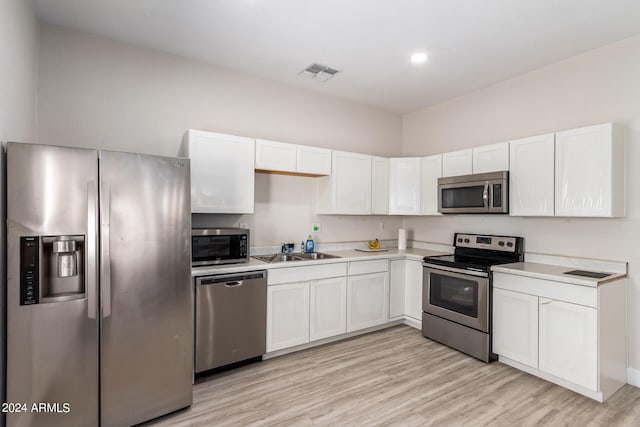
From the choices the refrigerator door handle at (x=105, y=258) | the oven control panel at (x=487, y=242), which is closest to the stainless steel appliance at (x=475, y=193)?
the oven control panel at (x=487, y=242)

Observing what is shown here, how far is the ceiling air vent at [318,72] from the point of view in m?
3.35

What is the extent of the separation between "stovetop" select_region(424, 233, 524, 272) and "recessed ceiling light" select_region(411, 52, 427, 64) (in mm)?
2048

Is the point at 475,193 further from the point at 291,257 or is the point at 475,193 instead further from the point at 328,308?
the point at 291,257

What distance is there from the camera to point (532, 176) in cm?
304

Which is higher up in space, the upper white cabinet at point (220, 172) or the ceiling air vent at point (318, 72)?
the ceiling air vent at point (318, 72)

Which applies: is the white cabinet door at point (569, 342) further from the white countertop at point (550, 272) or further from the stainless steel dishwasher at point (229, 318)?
the stainless steel dishwasher at point (229, 318)

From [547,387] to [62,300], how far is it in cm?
357

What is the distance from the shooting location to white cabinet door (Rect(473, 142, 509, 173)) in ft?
10.7

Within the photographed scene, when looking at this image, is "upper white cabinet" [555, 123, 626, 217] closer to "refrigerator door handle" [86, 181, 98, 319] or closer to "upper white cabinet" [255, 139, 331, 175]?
"upper white cabinet" [255, 139, 331, 175]

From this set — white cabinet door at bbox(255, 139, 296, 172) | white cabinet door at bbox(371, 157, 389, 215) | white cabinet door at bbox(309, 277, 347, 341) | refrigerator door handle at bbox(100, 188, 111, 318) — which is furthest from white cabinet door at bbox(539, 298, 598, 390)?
refrigerator door handle at bbox(100, 188, 111, 318)

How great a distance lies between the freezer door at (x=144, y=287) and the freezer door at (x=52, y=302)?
0.25 ft

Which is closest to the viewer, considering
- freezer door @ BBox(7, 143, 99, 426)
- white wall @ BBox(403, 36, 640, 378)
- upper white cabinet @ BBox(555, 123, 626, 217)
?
freezer door @ BBox(7, 143, 99, 426)

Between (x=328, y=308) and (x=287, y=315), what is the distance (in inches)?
18.8

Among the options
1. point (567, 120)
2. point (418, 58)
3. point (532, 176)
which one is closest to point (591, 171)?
point (532, 176)
